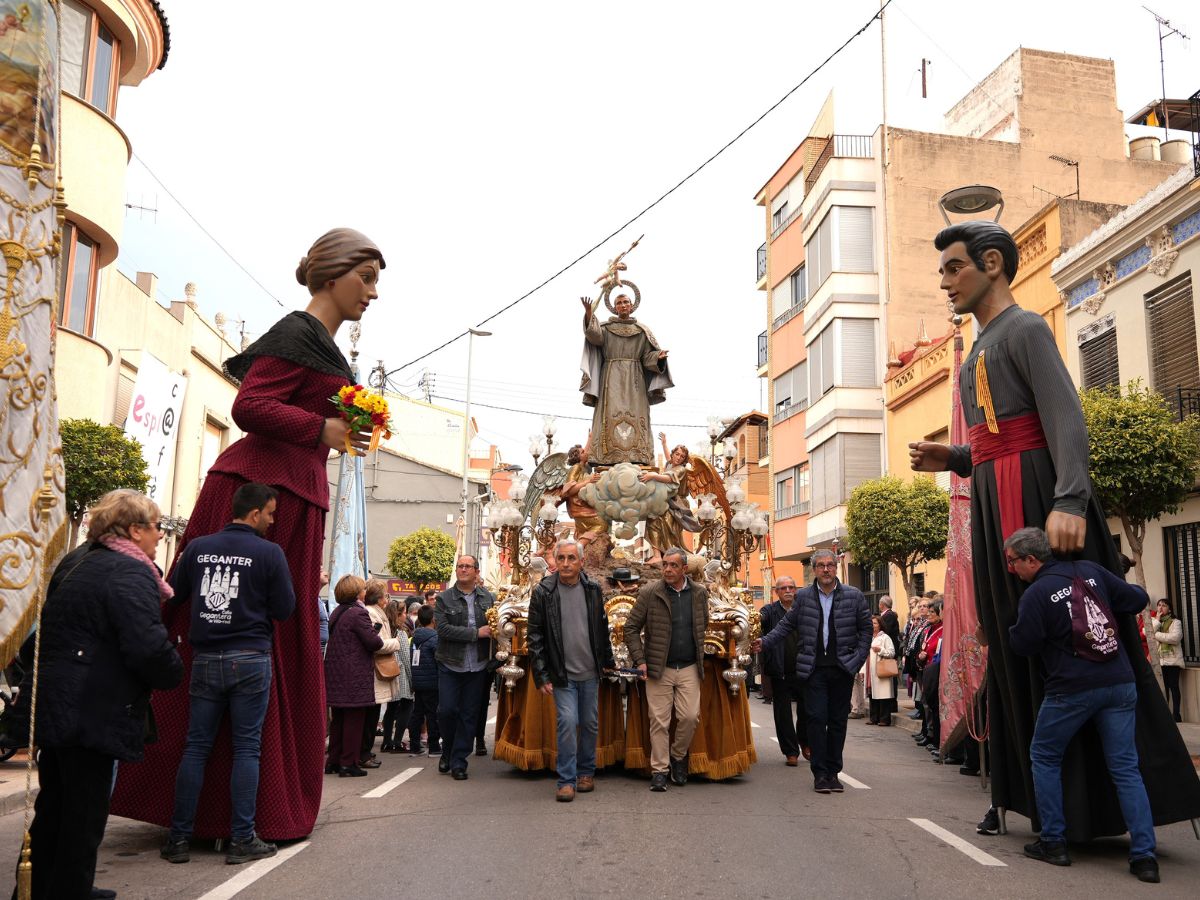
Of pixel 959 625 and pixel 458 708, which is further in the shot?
pixel 458 708

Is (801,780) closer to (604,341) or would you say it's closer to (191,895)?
(604,341)

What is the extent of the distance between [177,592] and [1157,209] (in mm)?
16321

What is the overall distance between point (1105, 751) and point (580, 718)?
14.1ft

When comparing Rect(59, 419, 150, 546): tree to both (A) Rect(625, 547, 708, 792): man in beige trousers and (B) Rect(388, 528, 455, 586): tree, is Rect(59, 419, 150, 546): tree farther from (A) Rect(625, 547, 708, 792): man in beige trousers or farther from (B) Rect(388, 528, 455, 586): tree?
(B) Rect(388, 528, 455, 586): tree

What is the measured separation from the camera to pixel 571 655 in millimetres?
9156

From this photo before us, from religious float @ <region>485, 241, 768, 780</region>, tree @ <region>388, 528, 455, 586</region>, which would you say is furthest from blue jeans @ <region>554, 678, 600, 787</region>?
tree @ <region>388, 528, 455, 586</region>

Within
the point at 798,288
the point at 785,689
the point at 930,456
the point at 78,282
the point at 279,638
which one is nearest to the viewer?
the point at 279,638

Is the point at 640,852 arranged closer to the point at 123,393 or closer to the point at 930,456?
the point at 930,456

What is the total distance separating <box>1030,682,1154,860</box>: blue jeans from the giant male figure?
13cm

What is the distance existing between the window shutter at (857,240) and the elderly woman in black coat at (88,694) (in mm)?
30855

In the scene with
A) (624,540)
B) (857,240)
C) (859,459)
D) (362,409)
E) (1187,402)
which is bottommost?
(624,540)

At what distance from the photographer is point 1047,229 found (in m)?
22.0

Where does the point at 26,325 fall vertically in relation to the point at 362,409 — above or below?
below

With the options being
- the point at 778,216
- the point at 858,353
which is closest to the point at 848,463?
the point at 858,353
